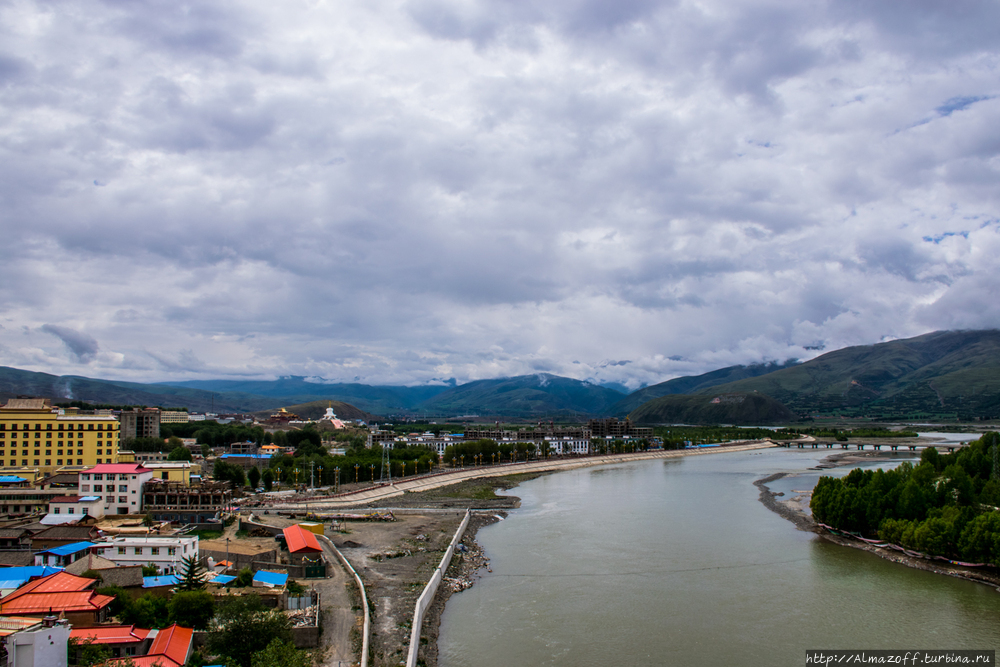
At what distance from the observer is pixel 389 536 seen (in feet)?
91.4

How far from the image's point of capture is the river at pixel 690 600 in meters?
15.5

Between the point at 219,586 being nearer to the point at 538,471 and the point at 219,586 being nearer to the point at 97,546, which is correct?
the point at 97,546

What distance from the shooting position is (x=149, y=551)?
Result: 18.6m

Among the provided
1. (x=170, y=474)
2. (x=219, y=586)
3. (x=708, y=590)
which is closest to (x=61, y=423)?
(x=170, y=474)

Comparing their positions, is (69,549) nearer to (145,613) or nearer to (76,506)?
(145,613)

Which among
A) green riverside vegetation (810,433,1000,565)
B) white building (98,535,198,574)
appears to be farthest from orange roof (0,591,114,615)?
green riverside vegetation (810,433,1000,565)

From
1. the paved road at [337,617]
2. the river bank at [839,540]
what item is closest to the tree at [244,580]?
the paved road at [337,617]

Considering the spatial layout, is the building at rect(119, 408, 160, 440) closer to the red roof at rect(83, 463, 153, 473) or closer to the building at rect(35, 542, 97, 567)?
the red roof at rect(83, 463, 153, 473)

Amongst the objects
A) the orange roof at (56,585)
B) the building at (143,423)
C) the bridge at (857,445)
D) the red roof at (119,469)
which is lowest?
the bridge at (857,445)

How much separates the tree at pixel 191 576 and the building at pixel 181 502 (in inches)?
401

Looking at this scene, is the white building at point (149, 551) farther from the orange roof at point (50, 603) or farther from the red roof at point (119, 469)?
the red roof at point (119, 469)

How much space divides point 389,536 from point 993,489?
2716cm

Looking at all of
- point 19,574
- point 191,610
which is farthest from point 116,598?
point 19,574

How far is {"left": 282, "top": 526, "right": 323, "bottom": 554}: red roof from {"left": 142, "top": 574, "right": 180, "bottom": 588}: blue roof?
413 centimetres
